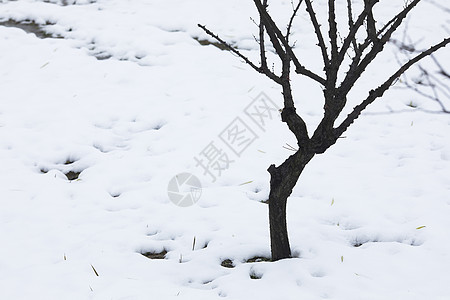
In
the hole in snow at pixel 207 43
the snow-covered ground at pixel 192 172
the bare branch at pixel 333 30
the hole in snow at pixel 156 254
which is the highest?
the bare branch at pixel 333 30

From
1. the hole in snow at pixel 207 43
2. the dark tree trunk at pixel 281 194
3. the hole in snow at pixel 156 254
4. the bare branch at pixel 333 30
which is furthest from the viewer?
the hole in snow at pixel 207 43

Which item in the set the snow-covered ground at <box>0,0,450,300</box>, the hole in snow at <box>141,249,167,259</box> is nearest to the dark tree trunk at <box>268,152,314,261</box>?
the snow-covered ground at <box>0,0,450,300</box>

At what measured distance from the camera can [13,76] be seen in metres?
5.72

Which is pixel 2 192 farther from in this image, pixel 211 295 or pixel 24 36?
pixel 24 36

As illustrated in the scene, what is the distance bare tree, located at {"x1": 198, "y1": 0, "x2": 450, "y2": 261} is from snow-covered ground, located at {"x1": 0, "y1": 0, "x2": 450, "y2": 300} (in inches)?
16.0

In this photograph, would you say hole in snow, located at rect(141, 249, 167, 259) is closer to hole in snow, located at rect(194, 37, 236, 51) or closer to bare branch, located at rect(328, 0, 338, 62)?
bare branch, located at rect(328, 0, 338, 62)

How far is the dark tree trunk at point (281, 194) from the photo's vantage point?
2629mm

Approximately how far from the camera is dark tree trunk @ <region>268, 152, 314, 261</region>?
8.63 ft

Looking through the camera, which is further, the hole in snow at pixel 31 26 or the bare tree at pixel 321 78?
the hole in snow at pixel 31 26

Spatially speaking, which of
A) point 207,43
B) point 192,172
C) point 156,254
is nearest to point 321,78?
point 156,254

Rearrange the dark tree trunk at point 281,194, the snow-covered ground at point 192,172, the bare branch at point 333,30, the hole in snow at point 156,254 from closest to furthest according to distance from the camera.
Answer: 1. the bare branch at point 333,30
2. the dark tree trunk at point 281,194
3. the snow-covered ground at point 192,172
4. the hole in snow at point 156,254

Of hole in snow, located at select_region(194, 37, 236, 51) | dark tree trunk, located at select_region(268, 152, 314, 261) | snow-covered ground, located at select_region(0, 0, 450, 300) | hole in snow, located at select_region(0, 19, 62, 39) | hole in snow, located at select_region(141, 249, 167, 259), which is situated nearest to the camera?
dark tree trunk, located at select_region(268, 152, 314, 261)

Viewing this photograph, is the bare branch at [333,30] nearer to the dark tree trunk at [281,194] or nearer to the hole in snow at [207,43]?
the dark tree trunk at [281,194]

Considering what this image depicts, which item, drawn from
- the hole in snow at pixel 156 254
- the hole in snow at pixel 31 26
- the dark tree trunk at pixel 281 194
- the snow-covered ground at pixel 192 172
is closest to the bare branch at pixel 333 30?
the dark tree trunk at pixel 281 194
